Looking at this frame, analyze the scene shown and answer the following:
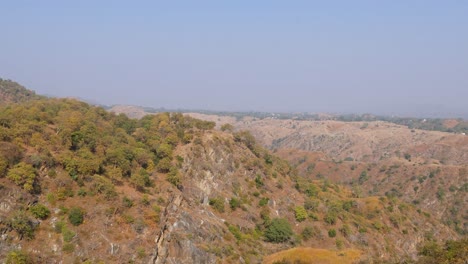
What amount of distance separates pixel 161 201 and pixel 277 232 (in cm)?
2001

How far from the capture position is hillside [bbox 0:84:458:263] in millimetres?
40281

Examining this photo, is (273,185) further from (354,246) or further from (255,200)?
(354,246)

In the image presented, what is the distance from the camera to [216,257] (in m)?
46.0

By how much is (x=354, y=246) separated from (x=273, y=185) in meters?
18.6

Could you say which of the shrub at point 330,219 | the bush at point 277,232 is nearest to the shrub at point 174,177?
the bush at point 277,232

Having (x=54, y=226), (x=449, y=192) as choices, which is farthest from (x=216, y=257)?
(x=449, y=192)

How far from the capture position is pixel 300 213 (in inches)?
2650

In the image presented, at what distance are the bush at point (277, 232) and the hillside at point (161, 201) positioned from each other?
176 mm

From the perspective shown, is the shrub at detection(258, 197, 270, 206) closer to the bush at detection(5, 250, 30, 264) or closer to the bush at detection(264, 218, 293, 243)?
the bush at detection(264, 218, 293, 243)

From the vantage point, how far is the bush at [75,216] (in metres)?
40.7

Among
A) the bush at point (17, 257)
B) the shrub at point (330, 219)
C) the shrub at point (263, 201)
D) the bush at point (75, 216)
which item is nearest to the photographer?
the bush at point (17, 257)

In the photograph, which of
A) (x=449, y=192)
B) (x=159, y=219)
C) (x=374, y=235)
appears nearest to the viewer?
(x=159, y=219)

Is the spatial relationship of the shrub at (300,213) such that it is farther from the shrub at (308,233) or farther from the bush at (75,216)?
the bush at (75,216)

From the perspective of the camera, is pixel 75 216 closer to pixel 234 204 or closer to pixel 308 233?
pixel 234 204
